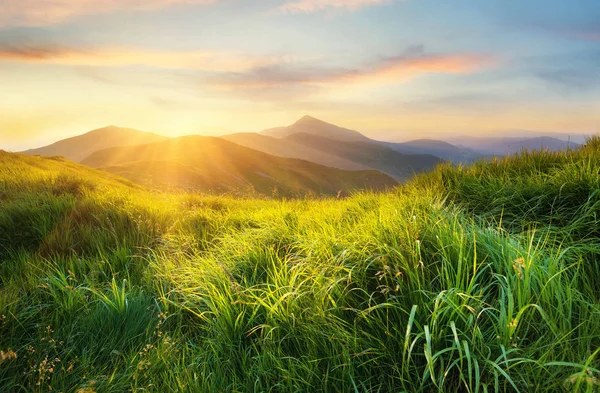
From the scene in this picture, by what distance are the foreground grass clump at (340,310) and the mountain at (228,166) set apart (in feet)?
176

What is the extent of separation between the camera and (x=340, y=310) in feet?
10.1

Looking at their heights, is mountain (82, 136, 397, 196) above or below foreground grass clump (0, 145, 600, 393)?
above

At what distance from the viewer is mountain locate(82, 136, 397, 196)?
67.6 meters

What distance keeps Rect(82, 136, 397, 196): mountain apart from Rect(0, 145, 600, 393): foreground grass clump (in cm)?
5373

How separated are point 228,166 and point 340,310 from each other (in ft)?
319

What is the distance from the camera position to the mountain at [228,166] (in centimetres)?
6756

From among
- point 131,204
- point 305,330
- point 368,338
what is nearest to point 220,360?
point 305,330

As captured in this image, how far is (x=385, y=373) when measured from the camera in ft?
8.43

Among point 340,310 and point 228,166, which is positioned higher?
point 228,166

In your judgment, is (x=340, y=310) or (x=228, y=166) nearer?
(x=340, y=310)

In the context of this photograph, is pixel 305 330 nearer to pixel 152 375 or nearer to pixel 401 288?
pixel 401 288

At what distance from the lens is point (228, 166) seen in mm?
97938

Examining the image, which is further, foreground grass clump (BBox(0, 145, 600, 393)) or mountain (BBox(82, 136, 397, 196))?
mountain (BBox(82, 136, 397, 196))

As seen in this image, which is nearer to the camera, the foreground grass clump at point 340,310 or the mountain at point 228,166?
the foreground grass clump at point 340,310
